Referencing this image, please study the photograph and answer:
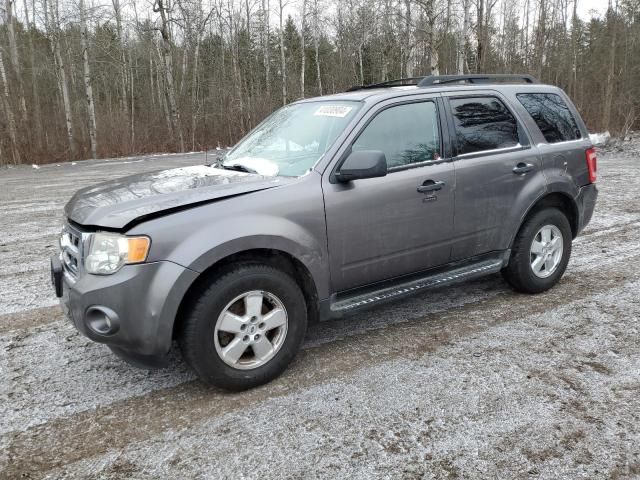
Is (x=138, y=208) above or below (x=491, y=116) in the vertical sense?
below

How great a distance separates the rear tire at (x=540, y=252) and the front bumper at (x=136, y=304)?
9.60ft

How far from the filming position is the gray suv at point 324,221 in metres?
2.89

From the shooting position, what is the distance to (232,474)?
2.49 meters

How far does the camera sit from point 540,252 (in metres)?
4.64

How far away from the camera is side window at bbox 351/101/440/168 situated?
145 inches

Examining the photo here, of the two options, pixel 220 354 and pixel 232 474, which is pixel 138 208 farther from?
pixel 232 474

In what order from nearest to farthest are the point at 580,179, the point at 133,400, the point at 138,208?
the point at 138,208 < the point at 133,400 < the point at 580,179

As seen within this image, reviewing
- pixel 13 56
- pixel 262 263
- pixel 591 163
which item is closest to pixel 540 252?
pixel 591 163

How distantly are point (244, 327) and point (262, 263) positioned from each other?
0.41 metres

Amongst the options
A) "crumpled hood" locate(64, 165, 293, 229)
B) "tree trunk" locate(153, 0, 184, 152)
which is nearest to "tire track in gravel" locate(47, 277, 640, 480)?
"crumpled hood" locate(64, 165, 293, 229)

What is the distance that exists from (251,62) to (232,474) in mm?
38464

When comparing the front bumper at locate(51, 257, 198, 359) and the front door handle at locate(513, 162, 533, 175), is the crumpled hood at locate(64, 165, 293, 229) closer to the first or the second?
the front bumper at locate(51, 257, 198, 359)

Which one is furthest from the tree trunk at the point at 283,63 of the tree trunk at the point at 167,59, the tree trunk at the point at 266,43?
the tree trunk at the point at 167,59

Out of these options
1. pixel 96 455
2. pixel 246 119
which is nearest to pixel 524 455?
pixel 96 455
